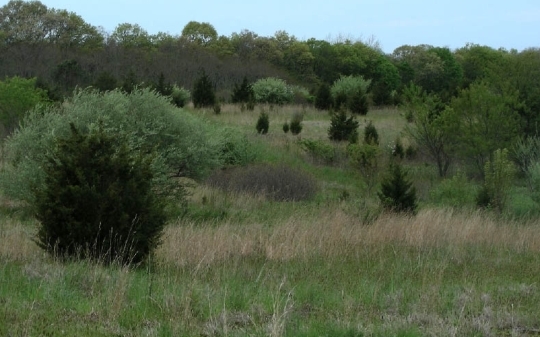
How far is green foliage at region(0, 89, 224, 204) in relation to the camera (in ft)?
57.7

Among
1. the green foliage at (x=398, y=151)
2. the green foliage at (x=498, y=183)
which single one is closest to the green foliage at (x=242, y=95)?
the green foliage at (x=398, y=151)

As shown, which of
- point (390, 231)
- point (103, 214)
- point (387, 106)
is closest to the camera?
point (103, 214)

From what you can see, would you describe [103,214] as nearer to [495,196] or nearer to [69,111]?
[69,111]

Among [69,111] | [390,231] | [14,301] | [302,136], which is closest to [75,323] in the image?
[14,301]

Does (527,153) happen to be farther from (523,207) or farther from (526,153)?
(523,207)

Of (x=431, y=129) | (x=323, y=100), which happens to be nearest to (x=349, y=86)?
(x=323, y=100)

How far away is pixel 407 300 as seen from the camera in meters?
6.60

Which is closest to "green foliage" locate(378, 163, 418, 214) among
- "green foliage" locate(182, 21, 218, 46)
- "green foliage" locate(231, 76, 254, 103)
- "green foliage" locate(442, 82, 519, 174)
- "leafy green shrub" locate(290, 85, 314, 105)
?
"green foliage" locate(442, 82, 519, 174)

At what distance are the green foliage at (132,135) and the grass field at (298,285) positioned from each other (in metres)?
6.71

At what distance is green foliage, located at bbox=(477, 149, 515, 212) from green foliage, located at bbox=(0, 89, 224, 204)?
7.92m

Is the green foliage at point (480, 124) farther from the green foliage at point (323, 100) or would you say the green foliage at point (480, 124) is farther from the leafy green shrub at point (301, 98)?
the leafy green shrub at point (301, 98)

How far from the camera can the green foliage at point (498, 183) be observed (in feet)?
63.7

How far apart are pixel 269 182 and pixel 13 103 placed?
10254 mm

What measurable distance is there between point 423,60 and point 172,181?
205 ft
